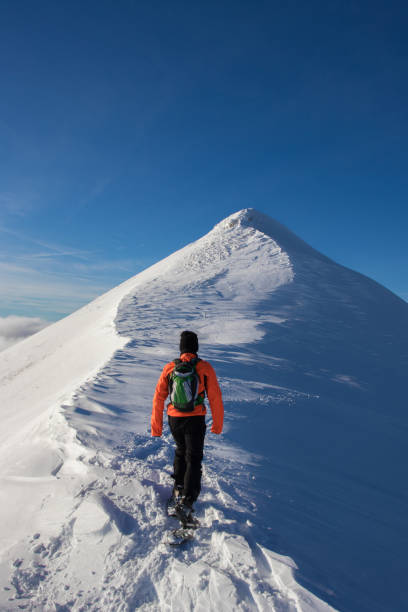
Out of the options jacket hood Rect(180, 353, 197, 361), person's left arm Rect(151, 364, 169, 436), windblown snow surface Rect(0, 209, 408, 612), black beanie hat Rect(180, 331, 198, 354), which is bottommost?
windblown snow surface Rect(0, 209, 408, 612)

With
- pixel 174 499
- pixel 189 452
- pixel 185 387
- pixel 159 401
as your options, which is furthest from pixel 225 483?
pixel 185 387

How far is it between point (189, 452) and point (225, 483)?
100 cm

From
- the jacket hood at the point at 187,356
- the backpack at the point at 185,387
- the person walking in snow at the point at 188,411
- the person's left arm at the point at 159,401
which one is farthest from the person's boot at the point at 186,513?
the jacket hood at the point at 187,356

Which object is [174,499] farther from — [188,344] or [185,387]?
[188,344]

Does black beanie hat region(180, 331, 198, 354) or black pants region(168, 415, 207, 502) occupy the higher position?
black beanie hat region(180, 331, 198, 354)

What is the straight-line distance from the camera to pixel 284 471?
Answer: 5.40 metres

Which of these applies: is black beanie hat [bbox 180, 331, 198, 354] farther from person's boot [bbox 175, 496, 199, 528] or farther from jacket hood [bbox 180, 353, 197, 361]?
person's boot [bbox 175, 496, 199, 528]

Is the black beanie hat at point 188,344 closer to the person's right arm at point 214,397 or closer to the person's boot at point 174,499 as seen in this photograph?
the person's right arm at point 214,397

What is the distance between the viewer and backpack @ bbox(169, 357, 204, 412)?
3.76 meters

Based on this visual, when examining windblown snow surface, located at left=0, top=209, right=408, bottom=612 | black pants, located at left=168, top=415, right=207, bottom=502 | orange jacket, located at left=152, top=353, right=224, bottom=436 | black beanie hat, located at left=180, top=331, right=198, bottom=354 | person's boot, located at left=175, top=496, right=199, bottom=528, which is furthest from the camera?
black beanie hat, located at left=180, top=331, right=198, bottom=354

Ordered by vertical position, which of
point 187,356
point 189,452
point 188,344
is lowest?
point 189,452

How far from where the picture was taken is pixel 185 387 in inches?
148

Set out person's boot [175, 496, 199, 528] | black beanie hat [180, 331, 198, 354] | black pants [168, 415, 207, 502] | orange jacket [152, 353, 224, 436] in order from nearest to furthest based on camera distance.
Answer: person's boot [175, 496, 199, 528] < black pants [168, 415, 207, 502] < orange jacket [152, 353, 224, 436] < black beanie hat [180, 331, 198, 354]

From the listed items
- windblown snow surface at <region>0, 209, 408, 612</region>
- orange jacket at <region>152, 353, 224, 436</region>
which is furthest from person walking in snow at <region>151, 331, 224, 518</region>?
windblown snow surface at <region>0, 209, 408, 612</region>
